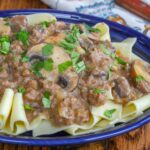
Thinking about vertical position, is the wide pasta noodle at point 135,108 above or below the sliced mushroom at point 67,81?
below

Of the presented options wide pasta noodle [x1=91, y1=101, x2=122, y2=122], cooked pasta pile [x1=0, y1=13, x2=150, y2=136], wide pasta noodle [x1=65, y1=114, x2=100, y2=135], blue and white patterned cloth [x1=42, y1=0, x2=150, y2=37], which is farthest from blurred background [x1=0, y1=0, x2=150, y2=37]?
wide pasta noodle [x1=65, y1=114, x2=100, y2=135]

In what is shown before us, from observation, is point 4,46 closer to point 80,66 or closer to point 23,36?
point 23,36

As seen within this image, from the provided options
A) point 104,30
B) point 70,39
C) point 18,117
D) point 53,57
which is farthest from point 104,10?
point 18,117

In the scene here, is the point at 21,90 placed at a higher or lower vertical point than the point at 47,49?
lower

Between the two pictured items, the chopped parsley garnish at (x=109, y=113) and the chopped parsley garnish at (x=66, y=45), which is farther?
the chopped parsley garnish at (x=66, y=45)

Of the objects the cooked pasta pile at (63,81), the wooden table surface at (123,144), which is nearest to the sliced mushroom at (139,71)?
the cooked pasta pile at (63,81)

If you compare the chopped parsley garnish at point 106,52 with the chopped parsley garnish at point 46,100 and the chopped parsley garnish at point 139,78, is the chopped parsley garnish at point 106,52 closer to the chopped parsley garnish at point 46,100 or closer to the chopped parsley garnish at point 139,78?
the chopped parsley garnish at point 139,78
